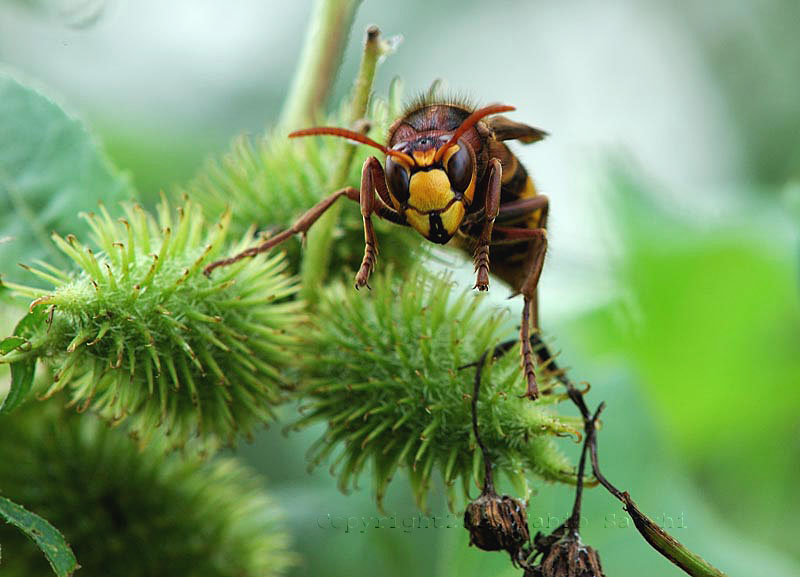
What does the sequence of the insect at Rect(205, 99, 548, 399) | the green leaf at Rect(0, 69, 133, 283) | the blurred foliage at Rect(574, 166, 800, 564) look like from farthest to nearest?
the blurred foliage at Rect(574, 166, 800, 564), the green leaf at Rect(0, 69, 133, 283), the insect at Rect(205, 99, 548, 399)

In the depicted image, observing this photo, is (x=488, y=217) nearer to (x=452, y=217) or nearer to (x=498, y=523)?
(x=452, y=217)

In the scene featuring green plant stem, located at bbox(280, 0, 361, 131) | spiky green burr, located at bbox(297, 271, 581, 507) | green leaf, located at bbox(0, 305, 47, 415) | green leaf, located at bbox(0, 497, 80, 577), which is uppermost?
green plant stem, located at bbox(280, 0, 361, 131)

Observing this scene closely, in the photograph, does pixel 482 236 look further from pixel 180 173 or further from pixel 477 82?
pixel 477 82

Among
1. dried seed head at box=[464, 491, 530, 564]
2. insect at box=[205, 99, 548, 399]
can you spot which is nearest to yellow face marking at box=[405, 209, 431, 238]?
insect at box=[205, 99, 548, 399]

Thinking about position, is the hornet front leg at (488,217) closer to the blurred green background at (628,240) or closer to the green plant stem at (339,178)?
the blurred green background at (628,240)

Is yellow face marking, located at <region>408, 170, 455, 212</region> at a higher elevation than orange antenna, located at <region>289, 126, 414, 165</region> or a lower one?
lower

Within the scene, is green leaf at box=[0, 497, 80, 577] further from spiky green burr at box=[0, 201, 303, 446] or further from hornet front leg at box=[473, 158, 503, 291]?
hornet front leg at box=[473, 158, 503, 291]
